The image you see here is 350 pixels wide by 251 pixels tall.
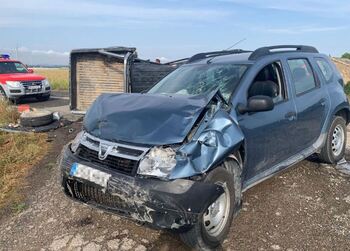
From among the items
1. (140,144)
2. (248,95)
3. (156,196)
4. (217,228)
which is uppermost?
(248,95)

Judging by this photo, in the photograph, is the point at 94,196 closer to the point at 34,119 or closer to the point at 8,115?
the point at 34,119

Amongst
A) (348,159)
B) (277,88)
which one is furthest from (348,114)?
(277,88)

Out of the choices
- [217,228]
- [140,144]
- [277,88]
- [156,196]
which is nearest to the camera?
[156,196]

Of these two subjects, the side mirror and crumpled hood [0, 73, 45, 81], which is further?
crumpled hood [0, 73, 45, 81]

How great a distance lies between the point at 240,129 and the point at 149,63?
466 centimetres

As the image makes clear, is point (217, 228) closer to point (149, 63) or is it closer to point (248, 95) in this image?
point (248, 95)

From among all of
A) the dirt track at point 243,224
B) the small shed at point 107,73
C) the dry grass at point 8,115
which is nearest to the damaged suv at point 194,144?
the dirt track at point 243,224

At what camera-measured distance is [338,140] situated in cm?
606

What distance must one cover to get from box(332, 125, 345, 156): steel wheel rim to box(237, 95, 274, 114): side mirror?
2.50 meters

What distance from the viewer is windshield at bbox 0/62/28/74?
16094mm

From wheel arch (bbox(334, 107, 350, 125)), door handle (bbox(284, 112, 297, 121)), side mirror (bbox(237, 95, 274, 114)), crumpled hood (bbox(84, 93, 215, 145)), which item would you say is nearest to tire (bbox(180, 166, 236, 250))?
crumpled hood (bbox(84, 93, 215, 145))

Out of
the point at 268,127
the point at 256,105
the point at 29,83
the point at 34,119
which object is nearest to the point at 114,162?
the point at 256,105

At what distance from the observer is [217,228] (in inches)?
140

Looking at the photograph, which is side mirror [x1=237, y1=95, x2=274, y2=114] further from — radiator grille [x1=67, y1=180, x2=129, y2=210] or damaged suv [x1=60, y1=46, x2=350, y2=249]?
radiator grille [x1=67, y1=180, x2=129, y2=210]
